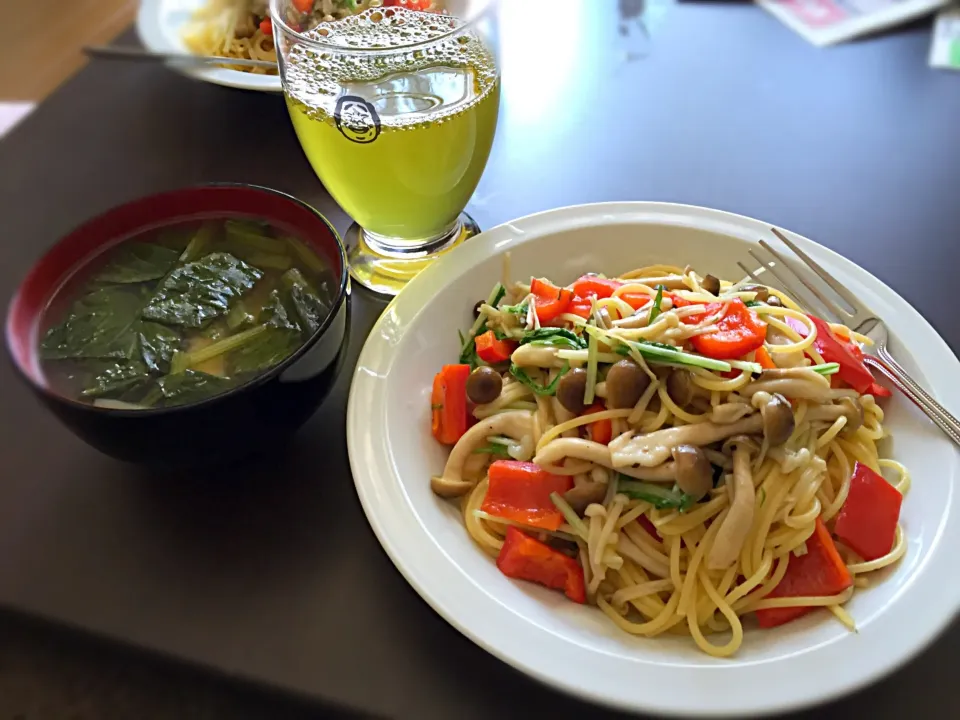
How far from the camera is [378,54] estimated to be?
3.41 ft

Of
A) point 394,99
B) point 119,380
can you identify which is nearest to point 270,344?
point 119,380

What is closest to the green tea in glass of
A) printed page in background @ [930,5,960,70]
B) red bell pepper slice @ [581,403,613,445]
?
red bell pepper slice @ [581,403,613,445]

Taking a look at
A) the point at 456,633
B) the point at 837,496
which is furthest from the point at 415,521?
the point at 837,496

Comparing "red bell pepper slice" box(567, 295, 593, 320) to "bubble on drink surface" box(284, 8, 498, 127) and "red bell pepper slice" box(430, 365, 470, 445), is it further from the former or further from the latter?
"bubble on drink surface" box(284, 8, 498, 127)

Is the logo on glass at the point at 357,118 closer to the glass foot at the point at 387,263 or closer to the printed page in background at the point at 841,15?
the glass foot at the point at 387,263

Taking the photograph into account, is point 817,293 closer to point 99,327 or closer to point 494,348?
point 494,348

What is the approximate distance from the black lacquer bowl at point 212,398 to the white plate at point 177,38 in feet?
1.69

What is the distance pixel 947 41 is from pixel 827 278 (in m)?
1.27

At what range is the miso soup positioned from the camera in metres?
0.94

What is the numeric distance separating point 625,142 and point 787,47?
66 cm

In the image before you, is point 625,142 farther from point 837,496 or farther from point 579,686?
point 579,686

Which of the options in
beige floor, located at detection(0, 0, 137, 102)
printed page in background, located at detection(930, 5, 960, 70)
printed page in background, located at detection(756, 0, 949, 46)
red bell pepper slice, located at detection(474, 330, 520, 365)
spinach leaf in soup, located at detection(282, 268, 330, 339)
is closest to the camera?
spinach leaf in soup, located at detection(282, 268, 330, 339)

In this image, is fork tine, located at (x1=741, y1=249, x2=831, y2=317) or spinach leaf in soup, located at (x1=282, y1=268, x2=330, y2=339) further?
fork tine, located at (x1=741, y1=249, x2=831, y2=317)

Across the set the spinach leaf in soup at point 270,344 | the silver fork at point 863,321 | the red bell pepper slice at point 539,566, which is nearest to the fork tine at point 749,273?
the silver fork at point 863,321
